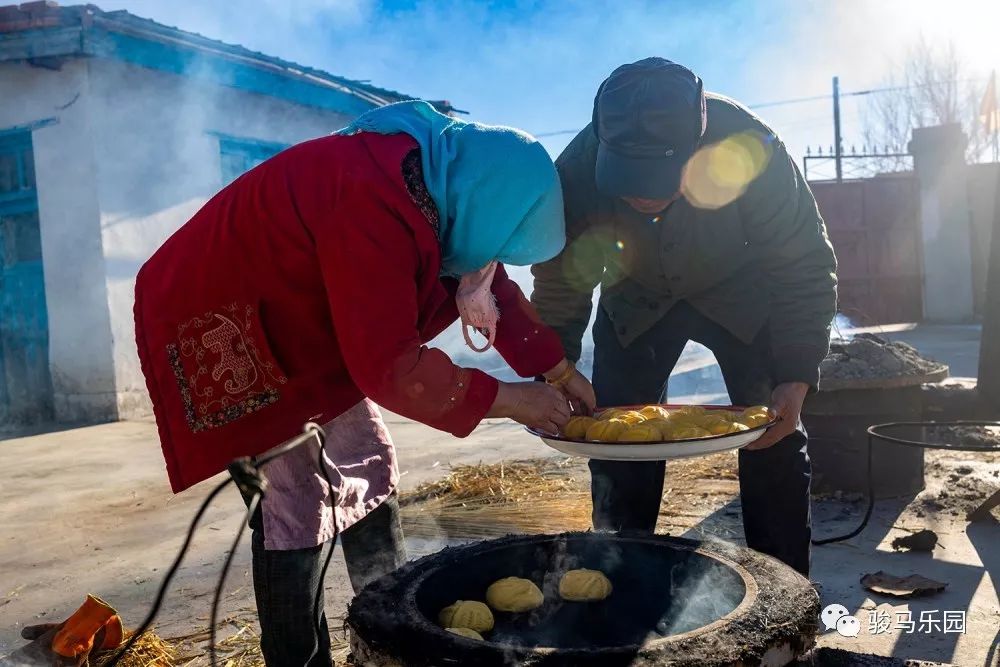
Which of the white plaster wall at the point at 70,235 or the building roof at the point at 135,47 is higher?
the building roof at the point at 135,47

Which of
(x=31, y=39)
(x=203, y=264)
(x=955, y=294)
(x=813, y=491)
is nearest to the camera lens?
(x=203, y=264)

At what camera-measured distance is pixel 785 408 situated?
2494 millimetres

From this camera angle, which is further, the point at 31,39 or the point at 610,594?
the point at 31,39

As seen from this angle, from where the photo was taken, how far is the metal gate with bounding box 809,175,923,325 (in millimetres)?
15602

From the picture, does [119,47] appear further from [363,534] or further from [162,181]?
[363,534]

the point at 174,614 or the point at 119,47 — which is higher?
the point at 119,47

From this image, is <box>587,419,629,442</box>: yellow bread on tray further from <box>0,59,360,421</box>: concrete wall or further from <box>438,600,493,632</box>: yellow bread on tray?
<box>0,59,360,421</box>: concrete wall

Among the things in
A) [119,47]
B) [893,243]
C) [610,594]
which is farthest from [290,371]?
[893,243]

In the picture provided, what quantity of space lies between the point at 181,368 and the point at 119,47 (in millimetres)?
7811

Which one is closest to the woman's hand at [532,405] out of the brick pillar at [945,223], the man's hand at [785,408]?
the man's hand at [785,408]

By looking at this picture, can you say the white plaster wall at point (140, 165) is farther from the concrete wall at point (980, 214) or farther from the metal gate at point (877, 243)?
the concrete wall at point (980, 214)

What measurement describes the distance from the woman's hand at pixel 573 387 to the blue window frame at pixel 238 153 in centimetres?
827

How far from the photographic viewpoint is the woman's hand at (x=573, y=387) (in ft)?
7.98

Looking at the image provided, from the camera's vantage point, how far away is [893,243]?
1568 cm
